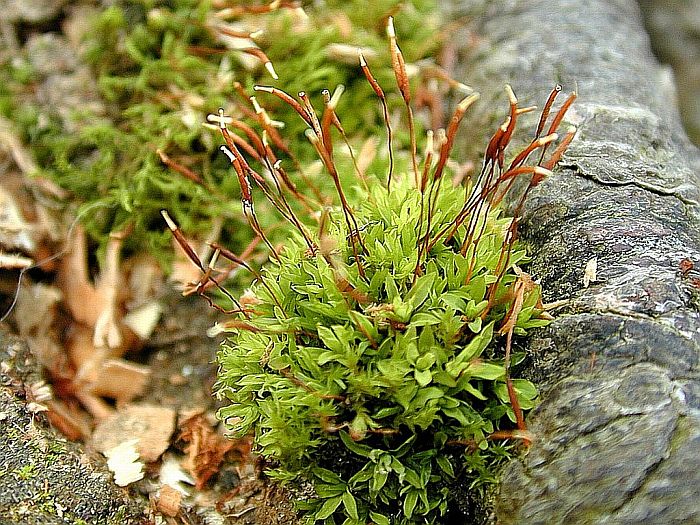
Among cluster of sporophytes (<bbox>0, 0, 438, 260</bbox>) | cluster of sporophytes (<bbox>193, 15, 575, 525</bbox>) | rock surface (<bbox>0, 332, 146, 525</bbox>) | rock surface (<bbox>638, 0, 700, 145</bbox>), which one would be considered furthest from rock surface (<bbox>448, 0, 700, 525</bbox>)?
rock surface (<bbox>638, 0, 700, 145</bbox>)

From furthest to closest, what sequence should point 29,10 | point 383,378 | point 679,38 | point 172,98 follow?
point 679,38
point 29,10
point 172,98
point 383,378

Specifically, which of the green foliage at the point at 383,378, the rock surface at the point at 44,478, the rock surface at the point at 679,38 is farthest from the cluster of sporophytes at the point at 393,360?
the rock surface at the point at 679,38

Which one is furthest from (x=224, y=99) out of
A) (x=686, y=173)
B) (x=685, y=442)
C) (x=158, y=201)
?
(x=685, y=442)

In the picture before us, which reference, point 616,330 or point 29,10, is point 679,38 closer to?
point 616,330

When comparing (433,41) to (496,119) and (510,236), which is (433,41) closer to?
(496,119)

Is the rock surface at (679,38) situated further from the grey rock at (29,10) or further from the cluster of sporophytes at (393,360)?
the grey rock at (29,10)

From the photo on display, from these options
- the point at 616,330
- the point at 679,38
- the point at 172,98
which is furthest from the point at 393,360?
the point at 679,38
